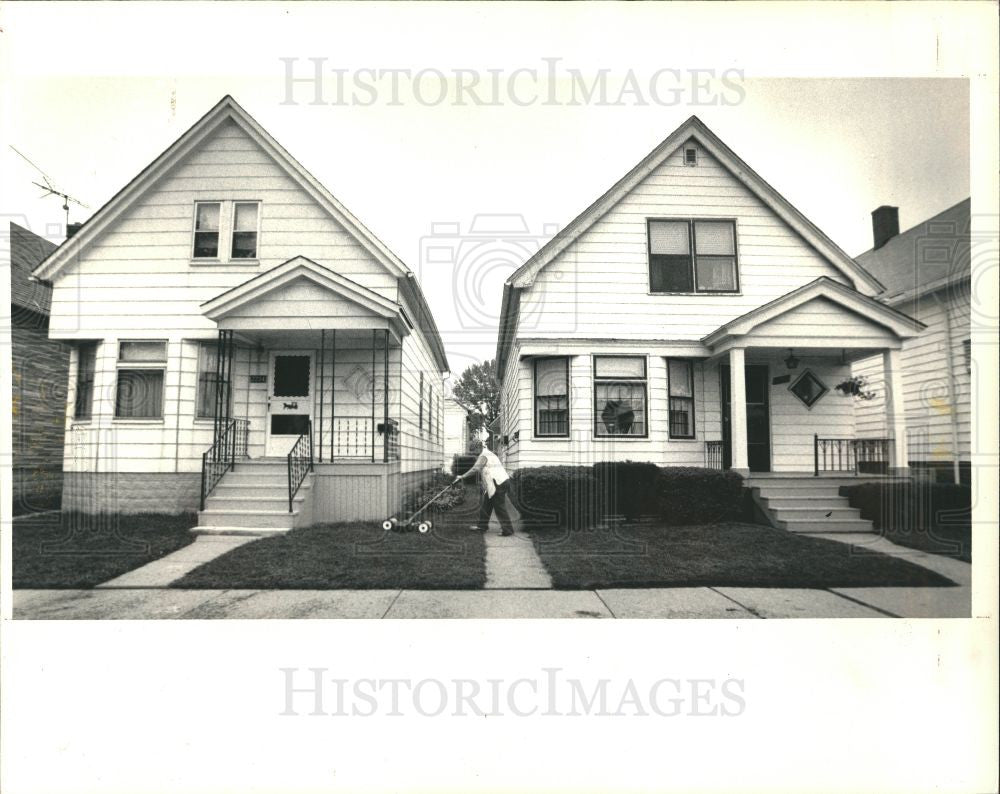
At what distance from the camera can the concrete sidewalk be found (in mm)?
4199

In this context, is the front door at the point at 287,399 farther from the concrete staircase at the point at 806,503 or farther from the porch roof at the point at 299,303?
the concrete staircase at the point at 806,503

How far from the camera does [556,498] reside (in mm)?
7156

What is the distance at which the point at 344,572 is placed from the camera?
5.08m

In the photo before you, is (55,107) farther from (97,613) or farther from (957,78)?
(957,78)

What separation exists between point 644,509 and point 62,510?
6387mm

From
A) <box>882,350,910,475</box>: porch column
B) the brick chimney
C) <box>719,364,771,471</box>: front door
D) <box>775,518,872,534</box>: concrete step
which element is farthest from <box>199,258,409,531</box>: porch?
<box>882,350,910,475</box>: porch column

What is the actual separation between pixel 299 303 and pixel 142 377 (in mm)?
2936

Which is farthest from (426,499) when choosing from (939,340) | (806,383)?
(939,340)

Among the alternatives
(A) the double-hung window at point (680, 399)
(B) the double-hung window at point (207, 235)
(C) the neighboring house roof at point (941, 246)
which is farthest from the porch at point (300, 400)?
(C) the neighboring house roof at point (941, 246)

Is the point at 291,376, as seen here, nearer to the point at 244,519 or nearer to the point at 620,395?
the point at 244,519

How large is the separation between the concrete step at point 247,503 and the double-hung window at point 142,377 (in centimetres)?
224

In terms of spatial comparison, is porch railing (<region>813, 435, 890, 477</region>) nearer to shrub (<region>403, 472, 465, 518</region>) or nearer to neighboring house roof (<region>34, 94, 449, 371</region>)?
shrub (<region>403, 472, 465, 518</region>)

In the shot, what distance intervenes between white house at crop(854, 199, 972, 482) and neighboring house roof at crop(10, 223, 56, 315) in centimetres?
741
